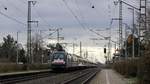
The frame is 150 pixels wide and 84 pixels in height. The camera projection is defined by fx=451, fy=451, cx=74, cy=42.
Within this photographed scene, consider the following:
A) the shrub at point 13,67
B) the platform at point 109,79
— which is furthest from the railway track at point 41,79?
the shrub at point 13,67

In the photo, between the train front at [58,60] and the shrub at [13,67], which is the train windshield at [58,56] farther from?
the shrub at [13,67]

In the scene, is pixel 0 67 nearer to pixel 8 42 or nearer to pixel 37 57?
pixel 37 57

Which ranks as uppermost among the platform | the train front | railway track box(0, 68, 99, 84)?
the train front

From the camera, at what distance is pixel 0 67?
240ft

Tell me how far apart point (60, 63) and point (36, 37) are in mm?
75273

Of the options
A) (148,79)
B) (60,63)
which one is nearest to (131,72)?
(60,63)

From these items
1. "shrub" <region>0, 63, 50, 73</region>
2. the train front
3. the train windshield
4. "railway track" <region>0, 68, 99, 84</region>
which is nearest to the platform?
"railway track" <region>0, 68, 99, 84</region>

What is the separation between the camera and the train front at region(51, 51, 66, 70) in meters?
70.8

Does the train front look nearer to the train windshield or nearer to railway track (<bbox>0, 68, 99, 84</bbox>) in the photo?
the train windshield

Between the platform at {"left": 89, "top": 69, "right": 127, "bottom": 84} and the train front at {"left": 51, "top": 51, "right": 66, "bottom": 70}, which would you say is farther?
the train front at {"left": 51, "top": 51, "right": 66, "bottom": 70}

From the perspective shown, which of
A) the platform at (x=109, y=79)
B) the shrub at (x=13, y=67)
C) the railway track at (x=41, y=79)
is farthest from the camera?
the shrub at (x=13, y=67)

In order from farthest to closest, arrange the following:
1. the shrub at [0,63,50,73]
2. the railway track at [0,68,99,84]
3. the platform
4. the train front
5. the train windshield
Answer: the shrub at [0,63,50,73], the train windshield, the train front, the platform, the railway track at [0,68,99,84]

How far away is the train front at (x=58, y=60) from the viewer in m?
70.8

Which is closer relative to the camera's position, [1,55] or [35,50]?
[35,50]
